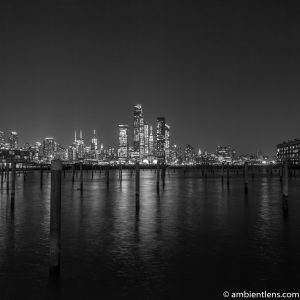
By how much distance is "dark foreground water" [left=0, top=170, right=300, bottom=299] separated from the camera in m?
9.75

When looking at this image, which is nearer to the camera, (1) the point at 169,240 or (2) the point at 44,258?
(2) the point at 44,258

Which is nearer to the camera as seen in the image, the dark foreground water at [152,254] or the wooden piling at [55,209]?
the dark foreground water at [152,254]

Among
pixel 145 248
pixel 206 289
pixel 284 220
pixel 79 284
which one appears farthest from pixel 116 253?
pixel 284 220

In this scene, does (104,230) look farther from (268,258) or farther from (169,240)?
(268,258)

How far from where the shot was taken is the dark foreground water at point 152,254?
9750mm

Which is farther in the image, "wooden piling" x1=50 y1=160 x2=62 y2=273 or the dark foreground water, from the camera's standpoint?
"wooden piling" x1=50 y1=160 x2=62 y2=273

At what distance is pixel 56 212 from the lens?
10.3 m

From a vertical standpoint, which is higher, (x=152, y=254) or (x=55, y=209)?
(x=55, y=209)

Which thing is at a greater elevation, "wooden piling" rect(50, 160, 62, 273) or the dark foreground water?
"wooden piling" rect(50, 160, 62, 273)

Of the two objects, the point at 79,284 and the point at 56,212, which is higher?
the point at 56,212

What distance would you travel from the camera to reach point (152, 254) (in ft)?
43.3

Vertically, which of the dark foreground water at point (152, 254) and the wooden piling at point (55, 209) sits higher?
the wooden piling at point (55, 209)

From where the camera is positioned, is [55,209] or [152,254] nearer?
[55,209]

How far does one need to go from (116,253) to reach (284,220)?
10893mm
